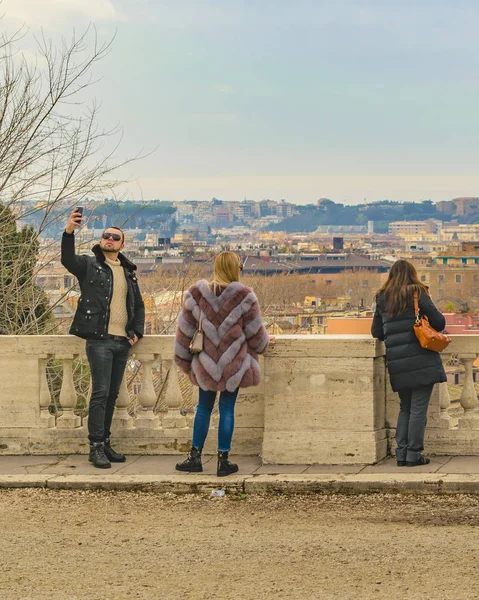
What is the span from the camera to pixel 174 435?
8.16 metres

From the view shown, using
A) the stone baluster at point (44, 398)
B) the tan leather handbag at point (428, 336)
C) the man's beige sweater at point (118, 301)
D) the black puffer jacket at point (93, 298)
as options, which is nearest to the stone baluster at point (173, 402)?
the man's beige sweater at point (118, 301)

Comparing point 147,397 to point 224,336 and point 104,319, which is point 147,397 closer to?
point 104,319

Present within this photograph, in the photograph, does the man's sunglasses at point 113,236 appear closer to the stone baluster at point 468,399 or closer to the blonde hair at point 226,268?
the blonde hair at point 226,268

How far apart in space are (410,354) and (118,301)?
1991 millimetres

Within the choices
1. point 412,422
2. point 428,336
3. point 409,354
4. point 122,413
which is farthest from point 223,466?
point 428,336

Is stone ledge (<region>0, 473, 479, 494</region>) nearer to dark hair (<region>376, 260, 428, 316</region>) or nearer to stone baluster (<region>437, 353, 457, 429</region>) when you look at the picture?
stone baluster (<region>437, 353, 457, 429</region>)

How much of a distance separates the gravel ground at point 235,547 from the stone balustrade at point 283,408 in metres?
0.77

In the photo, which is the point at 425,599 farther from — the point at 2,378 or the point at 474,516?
the point at 2,378

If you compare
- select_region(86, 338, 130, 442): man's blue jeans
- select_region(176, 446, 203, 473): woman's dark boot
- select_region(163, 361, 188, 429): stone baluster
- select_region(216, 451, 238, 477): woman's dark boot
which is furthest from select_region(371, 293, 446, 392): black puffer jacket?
select_region(86, 338, 130, 442): man's blue jeans

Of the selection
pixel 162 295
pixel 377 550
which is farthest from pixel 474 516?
Result: pixel 162 295

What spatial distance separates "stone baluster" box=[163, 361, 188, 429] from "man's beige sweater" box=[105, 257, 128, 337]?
515 millimetres

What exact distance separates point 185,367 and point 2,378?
1.55 m

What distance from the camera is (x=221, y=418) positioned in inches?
291

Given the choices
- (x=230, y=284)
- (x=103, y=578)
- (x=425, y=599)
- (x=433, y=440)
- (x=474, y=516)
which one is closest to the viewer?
(x=425, y=599)
